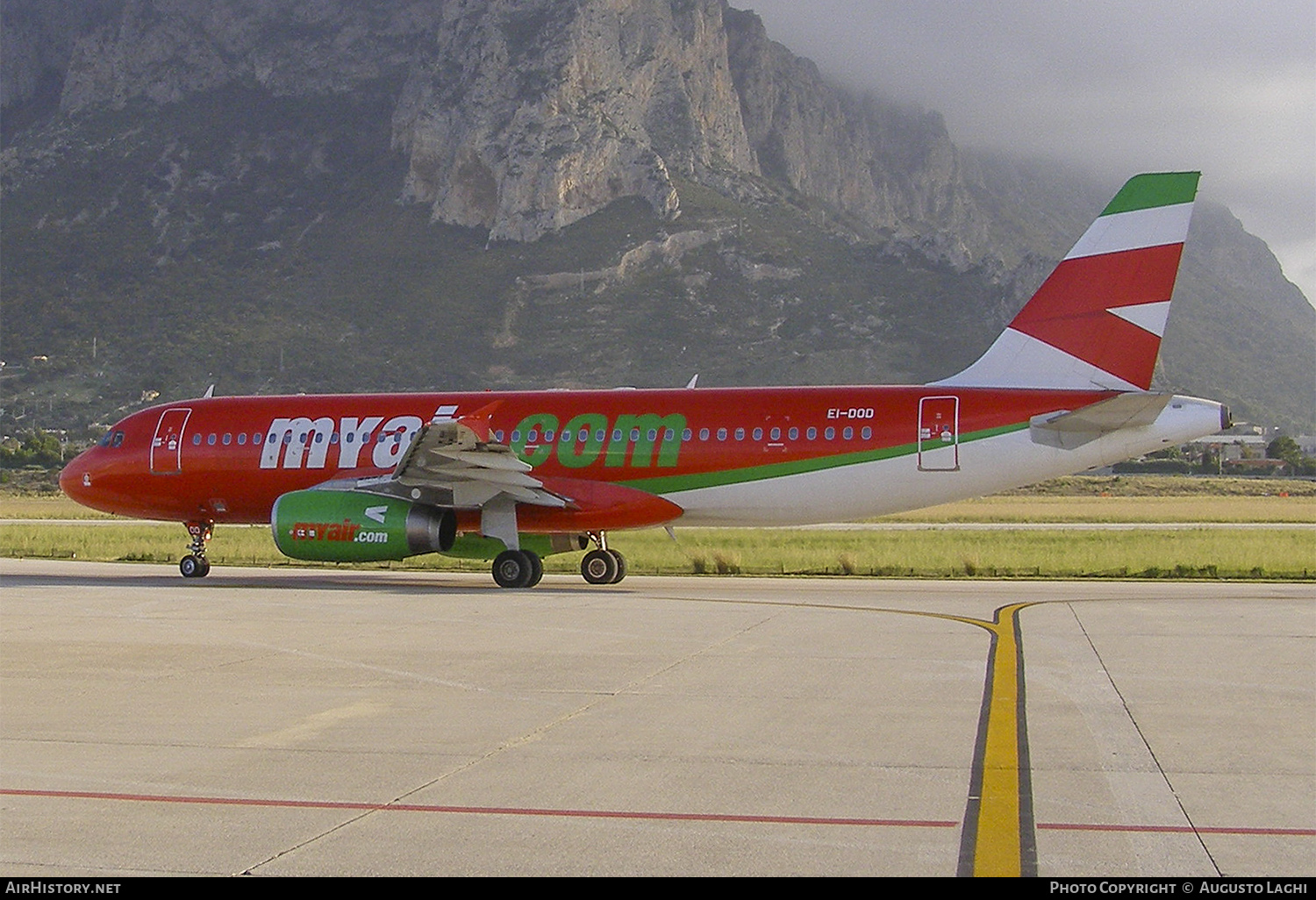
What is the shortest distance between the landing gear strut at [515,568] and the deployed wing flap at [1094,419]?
748 cm

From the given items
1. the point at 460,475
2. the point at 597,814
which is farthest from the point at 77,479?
the point at 597,814

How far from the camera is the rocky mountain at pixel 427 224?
106 metres

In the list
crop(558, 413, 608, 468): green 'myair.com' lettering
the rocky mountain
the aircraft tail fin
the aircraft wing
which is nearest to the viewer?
the aircraft wing

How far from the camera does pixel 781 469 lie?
72.6ft

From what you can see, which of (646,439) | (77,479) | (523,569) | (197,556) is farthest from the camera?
(77,479)

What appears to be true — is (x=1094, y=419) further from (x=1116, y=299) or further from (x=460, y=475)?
(x=460, y=475)

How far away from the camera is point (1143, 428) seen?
68.3ft

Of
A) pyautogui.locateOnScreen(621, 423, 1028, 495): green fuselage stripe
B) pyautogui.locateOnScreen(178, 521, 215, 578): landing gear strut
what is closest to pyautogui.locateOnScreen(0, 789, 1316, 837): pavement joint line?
pyautogui.locateOnScreen(621, 423, 1028, 495): green fuselage stripe

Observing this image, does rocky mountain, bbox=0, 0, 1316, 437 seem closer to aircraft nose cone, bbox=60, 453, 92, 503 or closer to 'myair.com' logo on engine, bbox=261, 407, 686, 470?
aircraft nose cone, bbox=60, 453, 92, 503

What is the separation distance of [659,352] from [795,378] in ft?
34.5

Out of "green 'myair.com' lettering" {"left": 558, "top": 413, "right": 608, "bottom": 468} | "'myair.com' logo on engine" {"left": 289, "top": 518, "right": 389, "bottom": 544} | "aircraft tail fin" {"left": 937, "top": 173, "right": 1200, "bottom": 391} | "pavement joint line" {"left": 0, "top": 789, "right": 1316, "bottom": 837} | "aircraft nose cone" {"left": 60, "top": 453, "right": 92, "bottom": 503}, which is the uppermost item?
"aircraft tail fin" {"left": 937, "top": 173, "right": 1200, "bottom": 391}

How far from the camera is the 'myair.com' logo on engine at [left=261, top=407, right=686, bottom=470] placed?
2284cm

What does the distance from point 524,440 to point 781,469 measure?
13.7ft

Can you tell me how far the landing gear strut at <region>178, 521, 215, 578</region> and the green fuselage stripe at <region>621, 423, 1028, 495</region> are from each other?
23.1ft
